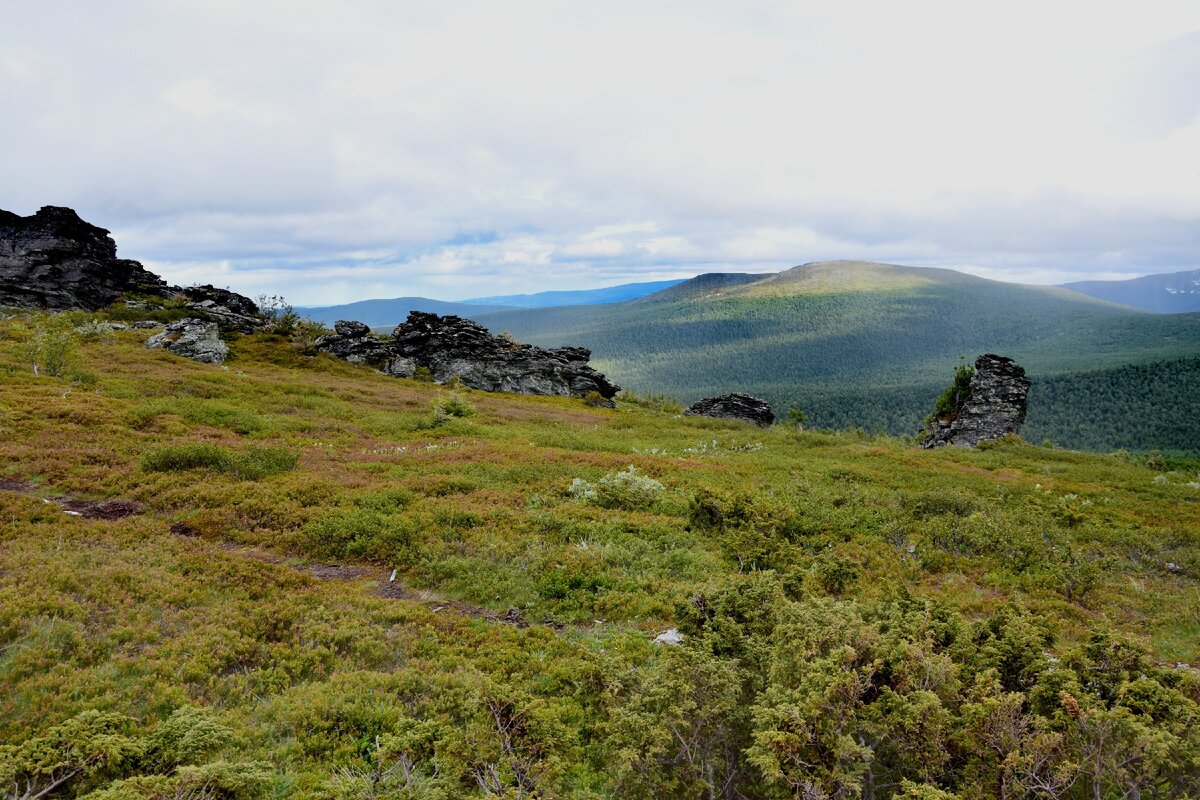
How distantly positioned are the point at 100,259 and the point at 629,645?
112 m

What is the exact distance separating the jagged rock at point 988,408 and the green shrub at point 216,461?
228 ft

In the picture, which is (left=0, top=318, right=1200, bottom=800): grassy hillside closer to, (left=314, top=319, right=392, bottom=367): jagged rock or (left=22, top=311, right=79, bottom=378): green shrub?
(left=22, top=311, right=79, bottom=378): green shrub

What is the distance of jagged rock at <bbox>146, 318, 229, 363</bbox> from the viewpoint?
58.5 m

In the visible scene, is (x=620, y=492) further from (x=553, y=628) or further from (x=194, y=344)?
(x=194, y=344)

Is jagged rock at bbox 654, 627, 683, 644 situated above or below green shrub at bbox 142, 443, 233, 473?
below

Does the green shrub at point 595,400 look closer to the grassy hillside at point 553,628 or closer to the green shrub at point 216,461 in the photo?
the grassy hillside at point 553,628

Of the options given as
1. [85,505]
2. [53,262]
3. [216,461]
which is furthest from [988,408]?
[53,262]

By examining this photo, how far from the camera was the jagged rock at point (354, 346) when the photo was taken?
79.4 m

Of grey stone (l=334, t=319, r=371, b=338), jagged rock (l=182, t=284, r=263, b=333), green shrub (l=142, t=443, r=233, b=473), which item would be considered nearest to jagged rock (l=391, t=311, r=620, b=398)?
grey stone (l=334, t=319, r=371, b=338)

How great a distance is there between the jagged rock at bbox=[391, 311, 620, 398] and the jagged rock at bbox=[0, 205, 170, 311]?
44.7 meters

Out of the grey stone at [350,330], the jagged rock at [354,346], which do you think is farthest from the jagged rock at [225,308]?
the grey stone at [350,330]

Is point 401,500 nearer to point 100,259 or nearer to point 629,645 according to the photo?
point 629,645

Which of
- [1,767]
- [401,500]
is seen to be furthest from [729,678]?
[401,500]

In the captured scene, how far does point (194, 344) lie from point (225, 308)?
31.9 metres
